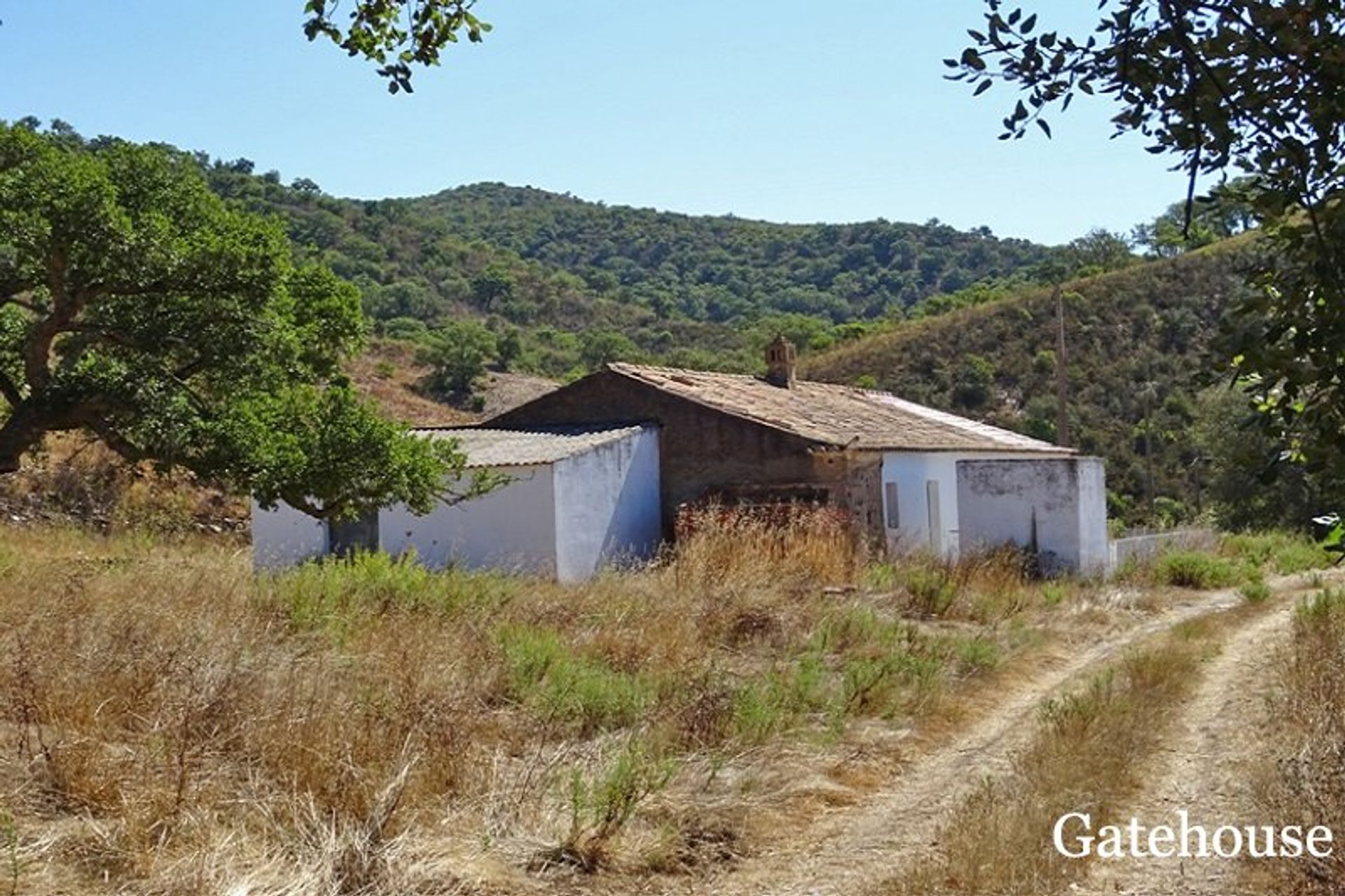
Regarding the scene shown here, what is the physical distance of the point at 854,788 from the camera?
8.15m

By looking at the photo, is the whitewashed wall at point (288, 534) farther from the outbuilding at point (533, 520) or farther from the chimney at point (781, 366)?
the chimney at point (781, 366)

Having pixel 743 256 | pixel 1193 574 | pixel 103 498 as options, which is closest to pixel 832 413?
pixel 1193 574

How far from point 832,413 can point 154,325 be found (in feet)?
63.2

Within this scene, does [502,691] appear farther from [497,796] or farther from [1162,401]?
[1162,401]

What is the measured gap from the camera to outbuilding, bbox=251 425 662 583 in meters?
21.1

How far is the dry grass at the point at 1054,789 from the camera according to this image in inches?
233

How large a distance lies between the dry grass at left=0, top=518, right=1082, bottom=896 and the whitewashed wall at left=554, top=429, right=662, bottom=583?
7.71 m

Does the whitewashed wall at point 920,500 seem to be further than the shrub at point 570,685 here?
Yes

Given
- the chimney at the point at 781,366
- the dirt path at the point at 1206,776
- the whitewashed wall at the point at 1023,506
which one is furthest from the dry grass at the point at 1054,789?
the chimney at the point at 781,366

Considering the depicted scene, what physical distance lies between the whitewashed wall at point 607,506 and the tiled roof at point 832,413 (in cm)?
161

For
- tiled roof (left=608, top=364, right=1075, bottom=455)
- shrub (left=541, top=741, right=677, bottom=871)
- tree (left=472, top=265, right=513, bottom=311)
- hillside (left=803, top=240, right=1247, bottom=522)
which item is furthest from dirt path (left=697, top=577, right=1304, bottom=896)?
tree (left=472, top=265, right=513, bottom=311)

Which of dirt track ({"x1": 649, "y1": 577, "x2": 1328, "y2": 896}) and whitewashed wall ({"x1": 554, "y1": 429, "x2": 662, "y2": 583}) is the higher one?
whitewashed wall ({"x1": 554, "y1": 429, "x2": 662, "y2": 583})

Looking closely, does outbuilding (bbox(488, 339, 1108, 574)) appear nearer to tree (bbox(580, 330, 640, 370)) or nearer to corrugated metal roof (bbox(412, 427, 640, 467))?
corrugated metal roof (bbox(412, 427, 640, 467))

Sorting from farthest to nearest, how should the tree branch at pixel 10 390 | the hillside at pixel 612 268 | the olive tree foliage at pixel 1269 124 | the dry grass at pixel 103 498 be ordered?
1. the hillside at pixel 612 268
2. the dry grass at pixel 103 498
3. the tree branch at pixel 10 390
4. the olive tree foliage at pixel 1269 124
